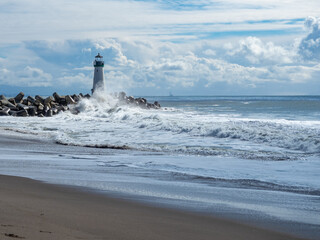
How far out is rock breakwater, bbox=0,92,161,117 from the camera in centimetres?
2848

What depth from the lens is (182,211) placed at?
4.57 meters

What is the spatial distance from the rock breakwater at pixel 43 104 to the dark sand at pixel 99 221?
24.4 meters

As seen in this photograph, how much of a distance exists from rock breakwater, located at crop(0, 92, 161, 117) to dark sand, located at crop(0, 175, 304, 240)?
24424 millimetres

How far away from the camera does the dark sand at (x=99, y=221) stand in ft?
11.3

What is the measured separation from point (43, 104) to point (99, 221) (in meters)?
30.1

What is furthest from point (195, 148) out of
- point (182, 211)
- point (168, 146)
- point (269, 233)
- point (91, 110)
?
point (91, 110)

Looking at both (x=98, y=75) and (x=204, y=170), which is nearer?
(x=204, y=170)

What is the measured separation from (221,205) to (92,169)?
3.26 metres

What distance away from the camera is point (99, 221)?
3.91 meters

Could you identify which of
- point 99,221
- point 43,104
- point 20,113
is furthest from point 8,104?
point 99,221

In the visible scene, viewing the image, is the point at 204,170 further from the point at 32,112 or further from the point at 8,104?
the point at 8,104

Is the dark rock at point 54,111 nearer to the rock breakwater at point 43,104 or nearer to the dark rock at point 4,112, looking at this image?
the rock breakwater at point 43,104

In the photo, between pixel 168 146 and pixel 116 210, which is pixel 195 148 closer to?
pixel 168 146

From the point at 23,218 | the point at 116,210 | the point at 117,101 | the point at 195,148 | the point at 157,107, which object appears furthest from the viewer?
the point at 157,107
